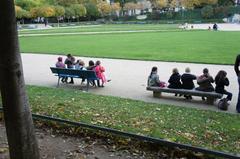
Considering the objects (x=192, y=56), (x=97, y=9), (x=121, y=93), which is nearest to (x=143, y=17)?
(x=97, y=9)

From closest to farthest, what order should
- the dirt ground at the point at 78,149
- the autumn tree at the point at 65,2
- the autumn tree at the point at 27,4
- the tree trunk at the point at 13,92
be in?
the tree trunk at the point at 13,92 < the dirt ground at the point at 78,149 < the autumn tree at the point at 27,4 < the autumn tree at the point at 65,2

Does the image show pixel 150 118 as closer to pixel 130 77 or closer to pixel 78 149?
pixel 78 149

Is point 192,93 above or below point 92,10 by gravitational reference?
below

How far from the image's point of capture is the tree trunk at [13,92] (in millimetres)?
4559

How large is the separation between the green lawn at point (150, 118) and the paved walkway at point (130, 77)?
1.38 meters

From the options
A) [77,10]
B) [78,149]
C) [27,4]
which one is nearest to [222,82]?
[78,149]

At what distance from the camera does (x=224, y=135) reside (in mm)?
6879

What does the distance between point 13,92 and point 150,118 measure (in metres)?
3.95

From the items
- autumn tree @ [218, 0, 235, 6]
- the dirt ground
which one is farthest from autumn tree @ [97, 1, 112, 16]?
the dirt ground

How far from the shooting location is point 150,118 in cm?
812

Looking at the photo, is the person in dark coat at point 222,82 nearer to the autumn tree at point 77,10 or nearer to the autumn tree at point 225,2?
the autumn tree at point 77,10

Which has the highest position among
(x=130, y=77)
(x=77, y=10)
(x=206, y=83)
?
(x=77, y=10)

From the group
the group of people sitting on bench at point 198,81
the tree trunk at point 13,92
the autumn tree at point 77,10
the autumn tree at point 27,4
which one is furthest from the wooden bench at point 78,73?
the autumn tree at point 77,10

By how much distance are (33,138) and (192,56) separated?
18.3 metres
